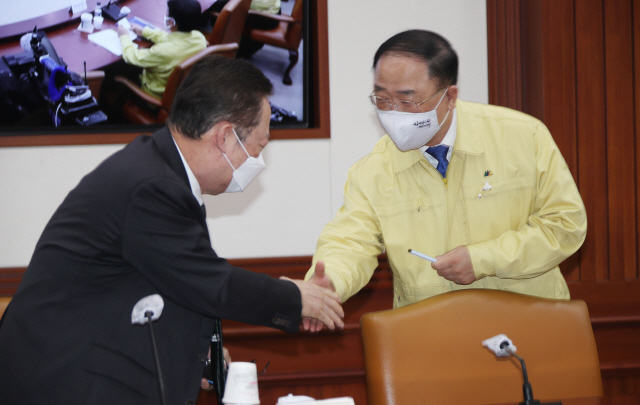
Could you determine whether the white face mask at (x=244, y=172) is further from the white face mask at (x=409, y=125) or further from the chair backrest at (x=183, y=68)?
the chair backrest at (x=183, y=68)

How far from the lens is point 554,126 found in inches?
109

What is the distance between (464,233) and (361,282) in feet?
1.32

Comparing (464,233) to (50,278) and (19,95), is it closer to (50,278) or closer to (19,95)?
(50,278)

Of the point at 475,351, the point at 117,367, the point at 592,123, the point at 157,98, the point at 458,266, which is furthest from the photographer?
the point at 157,98

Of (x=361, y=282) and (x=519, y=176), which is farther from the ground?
(x=519, y=176)

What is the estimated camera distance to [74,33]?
285 centimetres

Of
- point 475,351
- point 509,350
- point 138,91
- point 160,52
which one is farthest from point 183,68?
point 509,350

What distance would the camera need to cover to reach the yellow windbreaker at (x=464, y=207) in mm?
1941

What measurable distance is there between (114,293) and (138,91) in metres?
1.69

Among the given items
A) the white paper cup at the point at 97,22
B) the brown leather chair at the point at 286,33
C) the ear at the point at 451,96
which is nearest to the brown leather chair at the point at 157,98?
the brown leather chair at the point at 286,33

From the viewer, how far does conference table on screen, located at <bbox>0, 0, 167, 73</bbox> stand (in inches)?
112

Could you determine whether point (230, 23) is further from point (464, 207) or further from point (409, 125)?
point (464, 207)

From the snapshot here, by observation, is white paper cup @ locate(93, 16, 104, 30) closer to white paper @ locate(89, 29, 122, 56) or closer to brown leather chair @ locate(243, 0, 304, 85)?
white paper @ locate(89, 29, 122, 56)

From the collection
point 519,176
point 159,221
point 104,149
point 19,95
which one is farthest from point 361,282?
point 19,95
